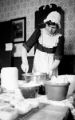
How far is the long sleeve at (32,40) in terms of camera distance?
287cm

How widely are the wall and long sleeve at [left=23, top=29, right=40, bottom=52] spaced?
1.75 m

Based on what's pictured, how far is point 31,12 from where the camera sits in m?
5.21

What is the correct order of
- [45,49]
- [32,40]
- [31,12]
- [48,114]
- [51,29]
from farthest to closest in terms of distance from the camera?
[31,12] → [45,49] → [32,40] → [51,29] → [48,114]

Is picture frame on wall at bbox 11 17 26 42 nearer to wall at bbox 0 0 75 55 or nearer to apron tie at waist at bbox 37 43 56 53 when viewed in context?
wall at bbox 0 0 75 55

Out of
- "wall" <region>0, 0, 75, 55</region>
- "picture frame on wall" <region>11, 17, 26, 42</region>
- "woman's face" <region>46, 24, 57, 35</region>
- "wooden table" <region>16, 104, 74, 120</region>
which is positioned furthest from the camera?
"picture frame on wall" <region>11, 17, 26, 42</region>

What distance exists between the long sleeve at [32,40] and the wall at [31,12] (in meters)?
1.75

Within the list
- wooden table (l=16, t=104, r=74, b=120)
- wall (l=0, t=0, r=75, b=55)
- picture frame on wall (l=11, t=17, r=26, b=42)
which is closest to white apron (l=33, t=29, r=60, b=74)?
wall (l=0, t=0, r=75, b=55)

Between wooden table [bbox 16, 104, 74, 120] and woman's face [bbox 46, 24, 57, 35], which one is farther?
woman's face [bbox 46, 24, 57, 35]

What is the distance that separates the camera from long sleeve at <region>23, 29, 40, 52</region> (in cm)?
287

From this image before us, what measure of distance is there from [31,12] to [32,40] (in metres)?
2.52

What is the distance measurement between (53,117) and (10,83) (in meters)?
0.87

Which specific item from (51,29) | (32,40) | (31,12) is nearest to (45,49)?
(32,40)

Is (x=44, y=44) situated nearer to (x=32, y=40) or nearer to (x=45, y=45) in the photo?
(x=45, y=45)

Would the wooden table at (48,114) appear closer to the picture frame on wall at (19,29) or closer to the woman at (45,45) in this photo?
the woman at (45,45)
